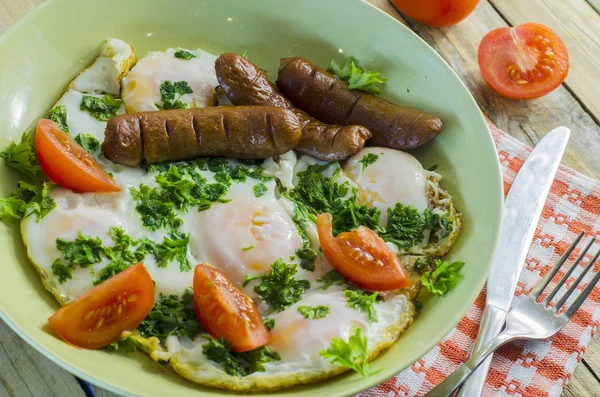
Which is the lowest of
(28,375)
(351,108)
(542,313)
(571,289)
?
(542,313)

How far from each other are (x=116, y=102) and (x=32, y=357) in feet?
4.45

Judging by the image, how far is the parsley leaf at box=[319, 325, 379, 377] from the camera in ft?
7.76

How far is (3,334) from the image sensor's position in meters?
2.72

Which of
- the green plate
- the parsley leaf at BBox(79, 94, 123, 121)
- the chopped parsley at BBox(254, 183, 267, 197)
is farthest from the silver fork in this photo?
the parsley leaf at BBox(79, 94, 123, 121)

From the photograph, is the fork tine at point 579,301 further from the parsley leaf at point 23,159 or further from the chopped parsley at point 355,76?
the parsley leaf at point 23,159

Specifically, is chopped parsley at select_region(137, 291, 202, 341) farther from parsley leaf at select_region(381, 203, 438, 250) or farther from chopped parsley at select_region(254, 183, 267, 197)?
parsley leaf at select_region(381, 203, 438, 250)

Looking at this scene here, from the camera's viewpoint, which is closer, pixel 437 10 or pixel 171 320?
pixel 171 320

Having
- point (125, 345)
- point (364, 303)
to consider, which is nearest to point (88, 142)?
point (125, 345)

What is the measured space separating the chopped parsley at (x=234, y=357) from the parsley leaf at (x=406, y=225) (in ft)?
2.84

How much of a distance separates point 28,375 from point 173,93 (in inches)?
61.2

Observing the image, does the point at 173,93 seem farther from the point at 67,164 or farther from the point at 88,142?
the point at 67,164

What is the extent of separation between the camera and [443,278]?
2.84 meters

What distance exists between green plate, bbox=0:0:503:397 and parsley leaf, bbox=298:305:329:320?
26cm

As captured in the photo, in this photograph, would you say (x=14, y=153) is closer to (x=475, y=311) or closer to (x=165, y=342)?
(x=165, y=342)
